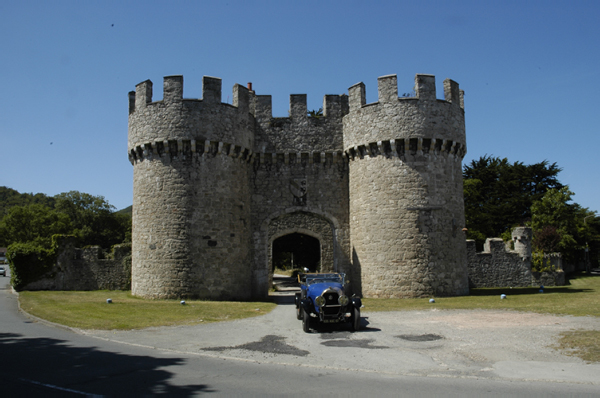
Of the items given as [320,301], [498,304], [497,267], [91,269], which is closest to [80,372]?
[320,301]

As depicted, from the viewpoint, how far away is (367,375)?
22.6 ft

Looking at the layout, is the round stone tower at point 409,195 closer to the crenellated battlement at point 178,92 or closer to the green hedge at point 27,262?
the crenellated battlement at point 178,92

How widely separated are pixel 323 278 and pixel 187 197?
8.33 metres

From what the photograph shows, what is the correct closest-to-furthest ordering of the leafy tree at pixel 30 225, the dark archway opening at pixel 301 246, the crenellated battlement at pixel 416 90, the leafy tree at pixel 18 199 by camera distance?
the crenellated battlement at pixel 416 90 < the dark archway opening at pixel 301 246 < the leafy tree at pixel 30 225 < the leafy tree at pixel 18 199

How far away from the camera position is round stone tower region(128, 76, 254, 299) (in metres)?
19.1

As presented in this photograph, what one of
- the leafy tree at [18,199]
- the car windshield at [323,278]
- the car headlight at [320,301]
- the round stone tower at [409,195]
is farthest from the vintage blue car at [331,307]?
the leafy tree at [18,199]

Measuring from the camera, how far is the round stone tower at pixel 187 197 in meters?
19.1

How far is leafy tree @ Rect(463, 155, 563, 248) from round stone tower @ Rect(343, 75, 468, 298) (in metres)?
27.9

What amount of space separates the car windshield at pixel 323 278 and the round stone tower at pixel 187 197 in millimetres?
6861

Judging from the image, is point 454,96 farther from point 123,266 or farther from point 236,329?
point 123,266

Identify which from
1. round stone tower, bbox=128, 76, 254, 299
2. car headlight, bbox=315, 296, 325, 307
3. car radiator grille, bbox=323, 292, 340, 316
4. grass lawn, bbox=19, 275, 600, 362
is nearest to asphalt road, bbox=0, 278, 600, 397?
car radiator grille, bbox=323, 292, 340, 316

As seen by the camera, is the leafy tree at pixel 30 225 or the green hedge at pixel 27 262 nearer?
the green hedge at pixel 27 262

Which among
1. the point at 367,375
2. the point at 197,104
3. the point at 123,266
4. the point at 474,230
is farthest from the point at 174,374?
the point at 474,230

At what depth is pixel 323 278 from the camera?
13594 millimetres
